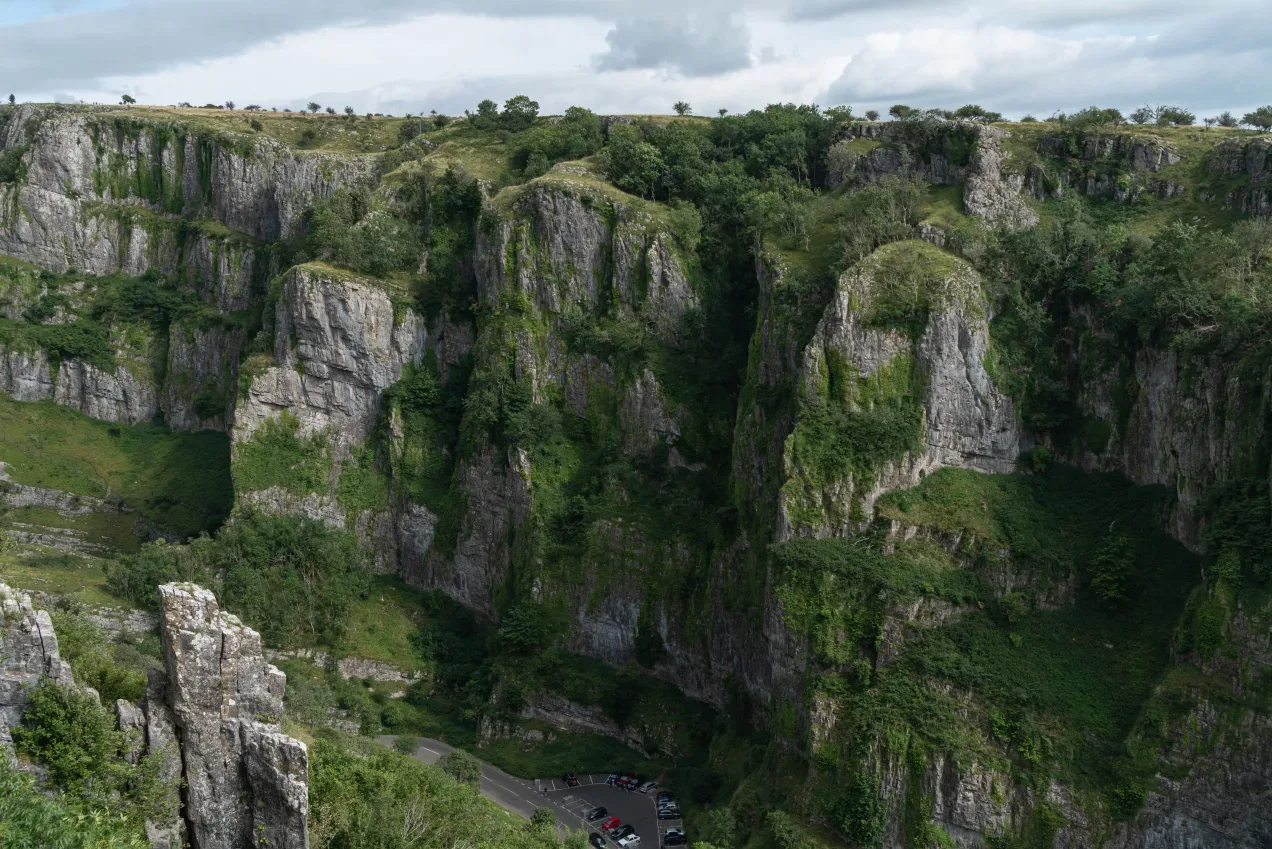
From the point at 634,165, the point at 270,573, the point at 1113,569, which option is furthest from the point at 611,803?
the point at 634,165

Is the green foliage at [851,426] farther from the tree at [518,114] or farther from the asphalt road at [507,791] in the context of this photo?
the tree at [518,114]

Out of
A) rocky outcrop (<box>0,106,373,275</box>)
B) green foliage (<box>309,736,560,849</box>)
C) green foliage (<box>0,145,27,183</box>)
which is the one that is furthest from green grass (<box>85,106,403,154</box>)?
green foliage (<box>309,736,560,849</box>)

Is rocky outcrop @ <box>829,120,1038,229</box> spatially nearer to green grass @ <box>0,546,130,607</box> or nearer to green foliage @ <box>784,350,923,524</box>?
green foliage @ <box>784,350,923,524</box>

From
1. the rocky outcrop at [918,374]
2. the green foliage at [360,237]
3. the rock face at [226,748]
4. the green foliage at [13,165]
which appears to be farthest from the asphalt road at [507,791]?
the green foliage at [13,165]

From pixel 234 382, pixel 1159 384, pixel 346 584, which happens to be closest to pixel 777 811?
pixel 1159 384

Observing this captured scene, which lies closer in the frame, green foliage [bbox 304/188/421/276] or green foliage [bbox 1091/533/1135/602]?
green foliage [bbox 1091/533/1135/602]

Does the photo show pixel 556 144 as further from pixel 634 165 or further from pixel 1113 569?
pixel 1113 569
